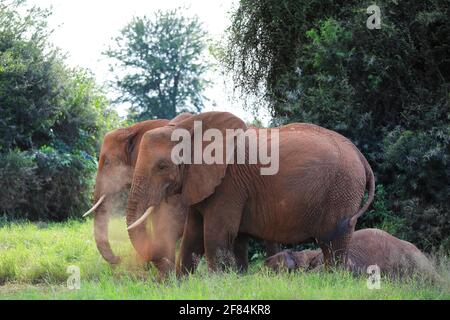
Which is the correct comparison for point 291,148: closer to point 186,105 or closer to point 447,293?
point 447,293

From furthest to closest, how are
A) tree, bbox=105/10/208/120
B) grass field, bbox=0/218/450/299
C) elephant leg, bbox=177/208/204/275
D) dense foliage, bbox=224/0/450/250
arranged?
1. tree, bbox=105/10/208/120
2. dense foliage, bbox=224/0/450/250
3. elephant leg, bbox=177/208/204/275
4. grass field, bbox=0/218/450/299

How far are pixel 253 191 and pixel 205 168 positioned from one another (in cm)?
64

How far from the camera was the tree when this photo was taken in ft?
142

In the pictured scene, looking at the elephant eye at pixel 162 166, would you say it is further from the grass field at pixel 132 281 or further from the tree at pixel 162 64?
the tree at pixel 162 64

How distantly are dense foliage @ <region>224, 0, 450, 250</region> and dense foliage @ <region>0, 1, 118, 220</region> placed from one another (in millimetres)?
7588

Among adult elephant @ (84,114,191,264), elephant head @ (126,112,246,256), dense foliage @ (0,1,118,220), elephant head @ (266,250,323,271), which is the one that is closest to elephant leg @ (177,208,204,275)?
elephant head @ (126,112,246,256)

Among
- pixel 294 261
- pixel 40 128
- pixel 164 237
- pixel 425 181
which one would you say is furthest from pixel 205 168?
pixel 40 128

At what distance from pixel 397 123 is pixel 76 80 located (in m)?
11.4

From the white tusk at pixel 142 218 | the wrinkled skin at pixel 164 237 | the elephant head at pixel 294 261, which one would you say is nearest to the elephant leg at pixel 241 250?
the wrinkled skin at pixel 164 237

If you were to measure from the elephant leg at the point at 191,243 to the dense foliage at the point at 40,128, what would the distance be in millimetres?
9612

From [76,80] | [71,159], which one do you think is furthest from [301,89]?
[76,80]

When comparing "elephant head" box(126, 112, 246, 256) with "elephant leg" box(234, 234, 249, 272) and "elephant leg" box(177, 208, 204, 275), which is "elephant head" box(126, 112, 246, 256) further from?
"elephant leg" box(234, 234, 249, 272)

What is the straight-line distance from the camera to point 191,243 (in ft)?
31.7
